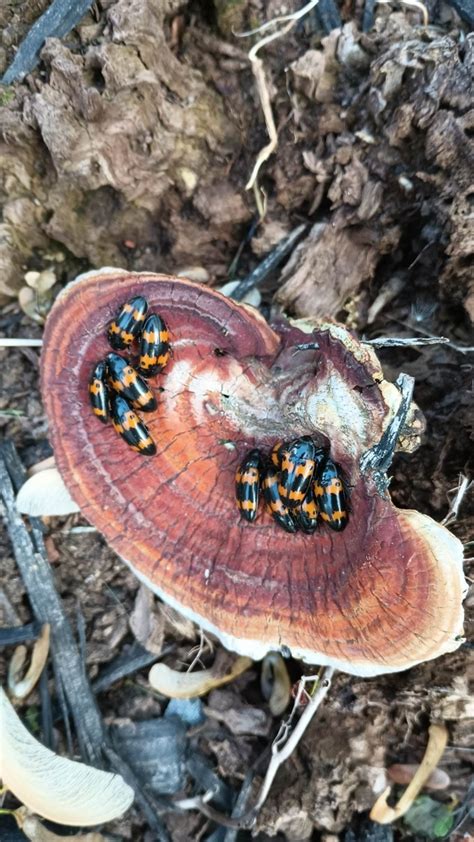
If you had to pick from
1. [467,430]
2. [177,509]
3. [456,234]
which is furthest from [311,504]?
[456,234]

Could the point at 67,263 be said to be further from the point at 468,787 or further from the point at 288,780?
the point at 468,787

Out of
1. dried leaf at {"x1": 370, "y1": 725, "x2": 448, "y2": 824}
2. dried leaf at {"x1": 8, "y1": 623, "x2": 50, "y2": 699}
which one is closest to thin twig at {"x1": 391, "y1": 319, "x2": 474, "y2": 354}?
dried leaf at {"x1": 370, "y1": 725, "x2": 448, "y2": 824}

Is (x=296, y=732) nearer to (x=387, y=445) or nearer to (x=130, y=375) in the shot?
(x=387, y=445)

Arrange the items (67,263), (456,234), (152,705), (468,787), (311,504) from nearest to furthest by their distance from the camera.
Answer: (311,504)
(456,234)
(468,787)
(152,705)
(67,263)

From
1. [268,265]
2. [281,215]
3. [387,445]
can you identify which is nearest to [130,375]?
[387,445]

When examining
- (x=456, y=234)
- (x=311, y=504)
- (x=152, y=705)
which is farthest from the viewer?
(x=152, y=705)

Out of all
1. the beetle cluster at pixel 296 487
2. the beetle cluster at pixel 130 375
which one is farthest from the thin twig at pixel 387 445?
the beetle cluster at pixel 130 375
